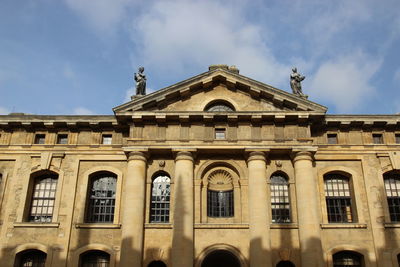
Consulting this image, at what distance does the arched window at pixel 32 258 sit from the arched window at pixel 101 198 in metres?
3.20

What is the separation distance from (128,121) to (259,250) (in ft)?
35.1

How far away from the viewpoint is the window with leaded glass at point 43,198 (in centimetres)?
2431

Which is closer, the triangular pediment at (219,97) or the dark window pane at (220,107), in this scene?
the triangular pediment at (219,97)

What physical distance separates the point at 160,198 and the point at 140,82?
7.70 m

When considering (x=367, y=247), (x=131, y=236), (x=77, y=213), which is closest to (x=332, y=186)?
(x=367, y=247)

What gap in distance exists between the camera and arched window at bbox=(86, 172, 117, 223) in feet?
79.2

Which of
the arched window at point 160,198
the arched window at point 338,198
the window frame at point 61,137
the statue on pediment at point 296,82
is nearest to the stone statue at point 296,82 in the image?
the statue on pediment at point 296,82

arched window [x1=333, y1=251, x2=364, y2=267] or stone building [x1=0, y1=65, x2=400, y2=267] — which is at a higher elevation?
stone building [x1=0, y1=65, x2=400, y2=267]

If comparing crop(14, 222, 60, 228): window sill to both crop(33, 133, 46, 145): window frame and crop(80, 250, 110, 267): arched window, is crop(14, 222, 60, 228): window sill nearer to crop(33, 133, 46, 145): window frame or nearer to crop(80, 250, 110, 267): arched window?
crop(80, 250, 110, 267): arched window

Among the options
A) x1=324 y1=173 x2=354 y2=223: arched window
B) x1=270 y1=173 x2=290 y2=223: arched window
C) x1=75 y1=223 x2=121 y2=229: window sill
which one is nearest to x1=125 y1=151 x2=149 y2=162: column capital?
x1=75 y1=223 x2=121 y2=229: window sill

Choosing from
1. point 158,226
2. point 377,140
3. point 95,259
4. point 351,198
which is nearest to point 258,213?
point 158,226

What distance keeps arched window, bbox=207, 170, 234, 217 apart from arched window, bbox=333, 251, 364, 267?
631 cm

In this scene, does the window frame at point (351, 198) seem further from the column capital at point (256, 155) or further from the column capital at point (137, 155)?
the column capital at point (137, 155)

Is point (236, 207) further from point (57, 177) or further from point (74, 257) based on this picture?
point (57, 177)
